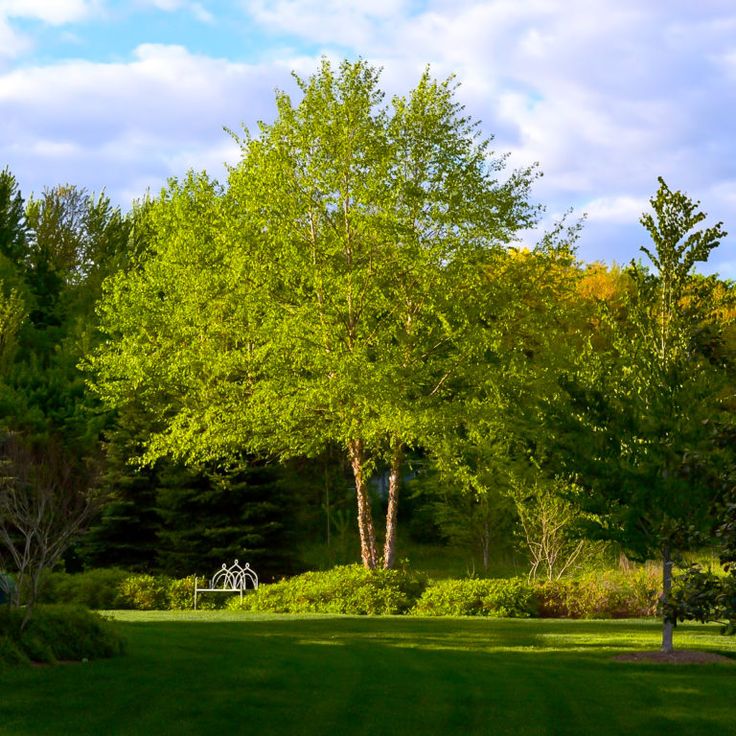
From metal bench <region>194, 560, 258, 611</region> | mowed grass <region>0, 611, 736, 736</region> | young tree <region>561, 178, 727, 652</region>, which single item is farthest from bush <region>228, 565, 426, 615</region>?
young tree <region>561, 178, 727, 652</region>

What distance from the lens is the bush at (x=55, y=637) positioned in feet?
47.5

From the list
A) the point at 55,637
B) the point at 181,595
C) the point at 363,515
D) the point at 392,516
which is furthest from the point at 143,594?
the point at 55,637

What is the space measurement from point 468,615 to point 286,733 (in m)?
14.3

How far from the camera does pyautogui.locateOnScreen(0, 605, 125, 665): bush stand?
14.5 metres

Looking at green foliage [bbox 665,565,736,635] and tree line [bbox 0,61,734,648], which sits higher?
tree line [bbox 0,61,734,648]

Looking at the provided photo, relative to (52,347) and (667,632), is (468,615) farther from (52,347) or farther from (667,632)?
(52,347)

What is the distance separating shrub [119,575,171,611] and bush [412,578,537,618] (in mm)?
6701

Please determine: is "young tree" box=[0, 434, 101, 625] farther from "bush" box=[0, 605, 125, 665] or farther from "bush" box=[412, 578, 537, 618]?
"bush" box=[412, 578, 537, 618]

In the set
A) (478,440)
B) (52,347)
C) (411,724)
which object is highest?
(52,347)

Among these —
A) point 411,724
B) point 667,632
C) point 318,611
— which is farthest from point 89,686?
point 318,611

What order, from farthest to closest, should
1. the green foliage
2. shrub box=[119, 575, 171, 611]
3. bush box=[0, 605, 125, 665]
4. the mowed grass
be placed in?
shrub box=[119, 575, 171, 611]
bush box=[0, 605, 125, 665]
the mowed grass
the green foliage

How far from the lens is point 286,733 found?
10.7 metres

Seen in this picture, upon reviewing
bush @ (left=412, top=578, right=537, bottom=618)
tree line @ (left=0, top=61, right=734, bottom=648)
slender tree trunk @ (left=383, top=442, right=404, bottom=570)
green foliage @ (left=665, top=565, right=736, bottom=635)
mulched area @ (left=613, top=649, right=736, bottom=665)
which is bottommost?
mulched area @ (left=613, top=649, right=736, bottom=665)

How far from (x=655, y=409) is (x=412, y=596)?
1082 cm
